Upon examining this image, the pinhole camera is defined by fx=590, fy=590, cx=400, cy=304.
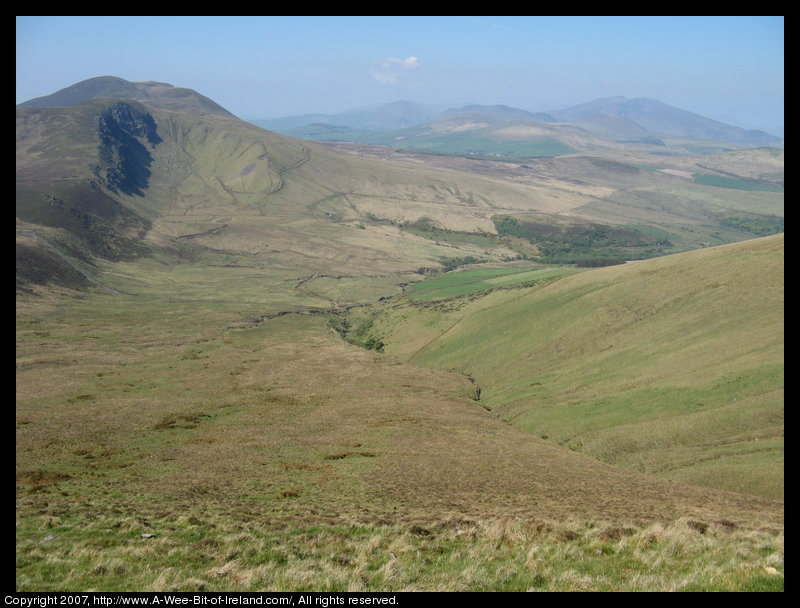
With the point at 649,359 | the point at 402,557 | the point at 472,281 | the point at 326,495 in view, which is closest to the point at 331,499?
the point at 326,495

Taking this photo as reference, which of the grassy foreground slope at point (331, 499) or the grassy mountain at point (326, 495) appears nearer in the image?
the grassy foreground slope at point (331, 499)

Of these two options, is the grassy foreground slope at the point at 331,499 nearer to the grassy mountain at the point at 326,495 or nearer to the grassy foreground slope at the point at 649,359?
the grassy mountain at the point at 326,495

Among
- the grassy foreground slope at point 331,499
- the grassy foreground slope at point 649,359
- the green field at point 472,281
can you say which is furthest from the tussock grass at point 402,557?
the green field at point 472,281

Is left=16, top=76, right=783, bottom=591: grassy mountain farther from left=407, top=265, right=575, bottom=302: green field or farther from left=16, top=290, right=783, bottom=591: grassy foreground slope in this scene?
left=407, top=265, right=575, bottom=302: green field

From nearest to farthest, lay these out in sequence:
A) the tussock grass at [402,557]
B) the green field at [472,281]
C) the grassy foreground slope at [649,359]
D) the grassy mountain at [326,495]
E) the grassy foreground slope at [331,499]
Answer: the tussock grass at [402,557]
the grassy foreground slope at [331,499]
the grassy mountain at [326,495]
the grassy foreground slope at [649,359]
the green field at [472,281]

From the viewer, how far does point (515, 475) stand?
122ft

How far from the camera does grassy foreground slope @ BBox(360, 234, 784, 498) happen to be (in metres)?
47.5

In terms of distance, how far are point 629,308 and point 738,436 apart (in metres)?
39.6

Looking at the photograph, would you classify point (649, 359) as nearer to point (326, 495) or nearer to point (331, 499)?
point (326, 495)

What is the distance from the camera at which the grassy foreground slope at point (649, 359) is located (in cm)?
4750

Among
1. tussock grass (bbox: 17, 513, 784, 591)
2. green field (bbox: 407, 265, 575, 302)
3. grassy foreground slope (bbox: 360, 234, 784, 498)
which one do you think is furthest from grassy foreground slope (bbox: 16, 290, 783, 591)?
green field (bbox: 407, 265, 575, 302)

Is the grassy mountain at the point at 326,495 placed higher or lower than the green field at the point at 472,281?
lower
